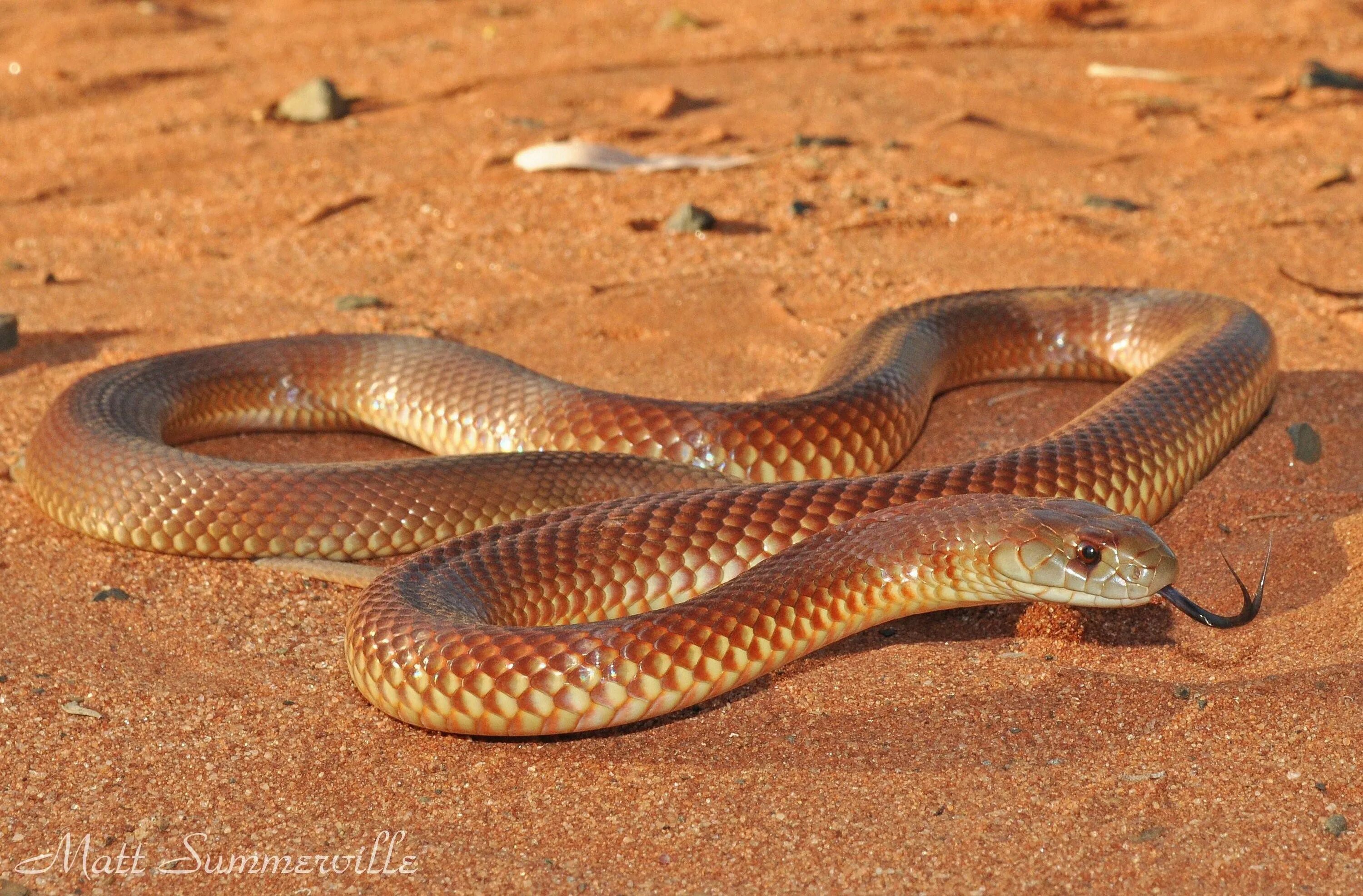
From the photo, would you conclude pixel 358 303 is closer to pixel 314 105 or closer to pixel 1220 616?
pixel 314 105

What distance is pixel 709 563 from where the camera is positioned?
4.84 m

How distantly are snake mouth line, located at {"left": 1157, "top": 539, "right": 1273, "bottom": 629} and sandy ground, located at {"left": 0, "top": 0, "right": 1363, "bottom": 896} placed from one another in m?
0.09

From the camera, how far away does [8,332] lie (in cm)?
729

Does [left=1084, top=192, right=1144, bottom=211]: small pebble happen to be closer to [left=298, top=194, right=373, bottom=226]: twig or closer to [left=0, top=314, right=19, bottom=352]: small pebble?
[left=298, top=194, right=373, bottom=226]: twig

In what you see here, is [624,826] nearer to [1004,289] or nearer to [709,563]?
[709,563]

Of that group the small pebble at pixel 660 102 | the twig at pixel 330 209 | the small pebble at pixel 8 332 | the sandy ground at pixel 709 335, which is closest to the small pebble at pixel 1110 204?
the sandy ground at pixel 709 335

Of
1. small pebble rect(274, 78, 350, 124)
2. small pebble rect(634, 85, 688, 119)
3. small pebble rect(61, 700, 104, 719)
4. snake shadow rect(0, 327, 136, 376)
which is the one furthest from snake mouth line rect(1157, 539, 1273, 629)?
small pebble rect(274, 78, 350, 124)

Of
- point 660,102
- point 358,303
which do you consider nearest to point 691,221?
point 358,303

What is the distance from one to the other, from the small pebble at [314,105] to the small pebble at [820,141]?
3.73 meters

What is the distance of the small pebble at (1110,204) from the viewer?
29.0 ft

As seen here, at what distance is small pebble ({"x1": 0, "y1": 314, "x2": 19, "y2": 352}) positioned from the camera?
7.27 m

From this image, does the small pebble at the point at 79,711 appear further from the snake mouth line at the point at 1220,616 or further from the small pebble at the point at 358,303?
the small pebble at the point at 358,303

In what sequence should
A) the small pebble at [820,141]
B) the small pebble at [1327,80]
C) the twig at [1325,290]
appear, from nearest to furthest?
the twig at [1325,290]
the small pebble at [820,141]
the small pebble at [1327,80]

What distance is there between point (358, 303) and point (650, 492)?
10.2 ft
